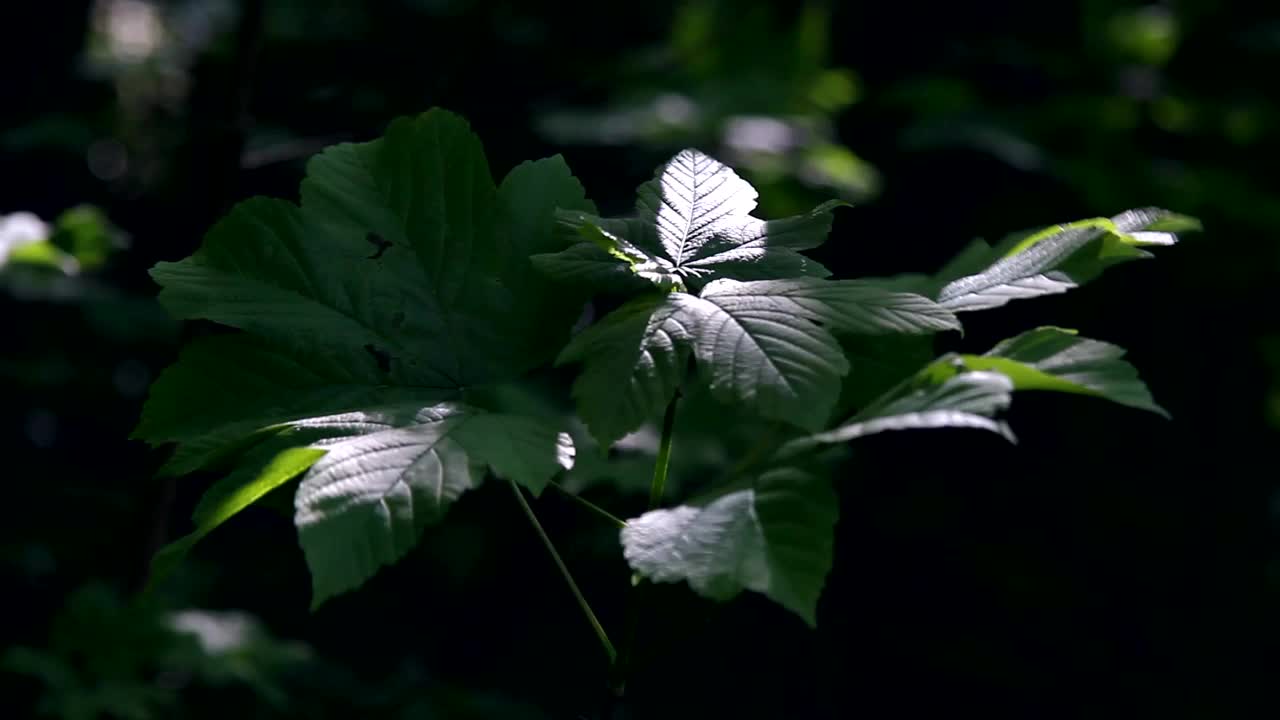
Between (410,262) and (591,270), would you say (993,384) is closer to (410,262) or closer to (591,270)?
(591,270)

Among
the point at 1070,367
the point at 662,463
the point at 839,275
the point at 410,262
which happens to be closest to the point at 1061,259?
the point at 1070,367

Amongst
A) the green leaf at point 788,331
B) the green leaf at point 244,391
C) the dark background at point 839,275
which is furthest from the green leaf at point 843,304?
the dark background at point 839,275

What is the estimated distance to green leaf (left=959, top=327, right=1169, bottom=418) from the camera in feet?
3.00

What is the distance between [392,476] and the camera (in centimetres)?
87

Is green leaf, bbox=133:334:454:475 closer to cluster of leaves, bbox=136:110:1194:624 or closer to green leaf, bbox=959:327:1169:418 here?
cluster of leaves, bbox=136:110:1194:624

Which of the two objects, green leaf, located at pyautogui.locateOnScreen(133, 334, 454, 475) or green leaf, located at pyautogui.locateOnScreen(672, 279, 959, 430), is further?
green leaf, located at pyautogui.locateOnScreen(133, 334, 454, 475)

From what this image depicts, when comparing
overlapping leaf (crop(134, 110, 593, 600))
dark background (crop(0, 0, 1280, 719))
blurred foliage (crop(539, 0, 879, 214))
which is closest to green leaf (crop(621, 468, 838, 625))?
overlapping leaf (crop(134, 110, 593, 600))

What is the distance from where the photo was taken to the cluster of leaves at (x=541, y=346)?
860 millimetres

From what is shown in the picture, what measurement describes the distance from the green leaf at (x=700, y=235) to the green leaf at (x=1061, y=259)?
0.13 metres

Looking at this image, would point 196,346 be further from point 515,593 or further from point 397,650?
point 397,650

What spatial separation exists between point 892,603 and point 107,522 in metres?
3.15

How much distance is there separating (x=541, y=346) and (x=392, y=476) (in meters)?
0.25

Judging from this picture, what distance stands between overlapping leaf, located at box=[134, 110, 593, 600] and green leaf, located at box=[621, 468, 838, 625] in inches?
5.0

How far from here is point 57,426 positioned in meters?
4.28
